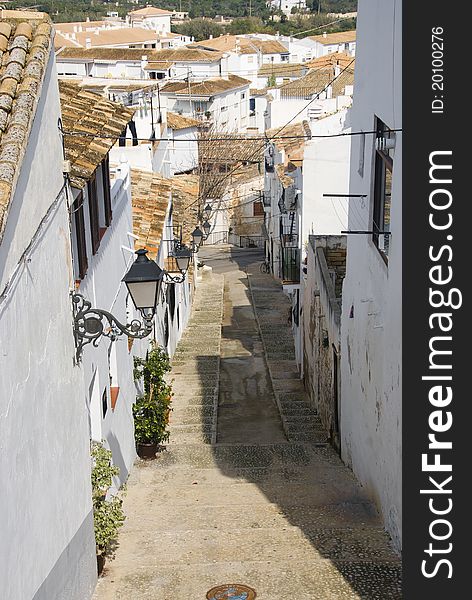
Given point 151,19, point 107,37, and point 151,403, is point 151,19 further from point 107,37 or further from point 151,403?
point 151,403

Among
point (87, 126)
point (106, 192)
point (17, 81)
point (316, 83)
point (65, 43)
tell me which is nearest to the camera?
point (17, 81)

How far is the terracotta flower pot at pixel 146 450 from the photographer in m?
14.4

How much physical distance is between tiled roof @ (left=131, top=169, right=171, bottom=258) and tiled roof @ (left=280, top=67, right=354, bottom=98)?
79.5 feet

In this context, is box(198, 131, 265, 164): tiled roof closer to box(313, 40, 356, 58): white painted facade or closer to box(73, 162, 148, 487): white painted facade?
box(73, 162, 148, 487): white painted facade

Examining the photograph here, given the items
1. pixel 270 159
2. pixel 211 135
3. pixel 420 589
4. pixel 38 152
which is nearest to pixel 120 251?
pixel 38 152

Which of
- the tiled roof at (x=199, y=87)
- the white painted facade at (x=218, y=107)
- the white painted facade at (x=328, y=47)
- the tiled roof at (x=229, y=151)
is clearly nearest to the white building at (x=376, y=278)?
the tiled roof at (x=229, y=151)

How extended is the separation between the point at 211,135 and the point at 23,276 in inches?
2015

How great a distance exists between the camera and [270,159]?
133 feet

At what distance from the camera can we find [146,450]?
14.5 m

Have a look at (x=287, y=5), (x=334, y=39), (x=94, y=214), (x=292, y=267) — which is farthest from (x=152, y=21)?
(x=94, y=214)

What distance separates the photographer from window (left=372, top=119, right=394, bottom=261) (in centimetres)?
1045

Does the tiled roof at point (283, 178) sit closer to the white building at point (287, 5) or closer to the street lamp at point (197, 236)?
the street lamp at point (197, 236)

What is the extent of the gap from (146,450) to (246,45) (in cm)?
7835

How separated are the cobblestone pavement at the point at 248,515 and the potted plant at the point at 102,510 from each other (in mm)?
221
